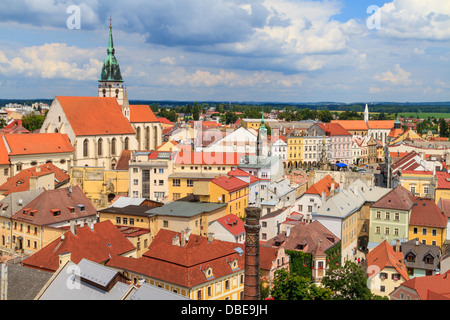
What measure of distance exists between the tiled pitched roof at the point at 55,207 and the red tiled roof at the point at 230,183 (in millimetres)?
13421

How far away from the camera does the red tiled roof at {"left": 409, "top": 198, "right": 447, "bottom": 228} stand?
47.9 m

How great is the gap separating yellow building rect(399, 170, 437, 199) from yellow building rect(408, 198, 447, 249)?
11.6 meters

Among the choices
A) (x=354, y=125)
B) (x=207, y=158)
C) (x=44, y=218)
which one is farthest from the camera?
(x=354, y=125)

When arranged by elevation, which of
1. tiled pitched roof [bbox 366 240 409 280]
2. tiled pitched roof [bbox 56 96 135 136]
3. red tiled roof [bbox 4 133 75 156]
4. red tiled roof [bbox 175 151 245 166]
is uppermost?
tiled pitched roof [bbox 56 96 135 136]

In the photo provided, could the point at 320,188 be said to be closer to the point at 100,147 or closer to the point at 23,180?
the point at 23,180

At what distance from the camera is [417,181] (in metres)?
61.2

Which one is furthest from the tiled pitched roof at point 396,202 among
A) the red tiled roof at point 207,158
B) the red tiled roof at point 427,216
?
the red tiled roof at point 207,158

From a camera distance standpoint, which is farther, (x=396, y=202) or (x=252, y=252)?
(x=396, y=202)

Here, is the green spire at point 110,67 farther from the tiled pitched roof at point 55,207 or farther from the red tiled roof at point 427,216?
the red tiled roof at point 427,216

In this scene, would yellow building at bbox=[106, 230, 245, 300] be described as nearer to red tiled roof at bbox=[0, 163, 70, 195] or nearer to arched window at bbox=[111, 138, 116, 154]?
red tiled roof at bbox=[0, 163, 70, 195]

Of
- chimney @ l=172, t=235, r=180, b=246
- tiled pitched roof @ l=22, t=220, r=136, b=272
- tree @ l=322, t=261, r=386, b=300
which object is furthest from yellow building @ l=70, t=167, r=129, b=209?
tree @ l=322, t=261, r=386, b=300

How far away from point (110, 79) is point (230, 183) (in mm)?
56901

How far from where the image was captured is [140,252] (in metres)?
42.0

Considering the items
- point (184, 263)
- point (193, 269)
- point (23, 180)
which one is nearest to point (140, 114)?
point (23, 180)
